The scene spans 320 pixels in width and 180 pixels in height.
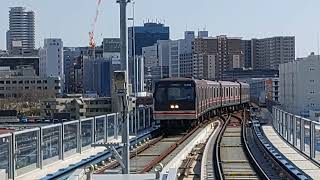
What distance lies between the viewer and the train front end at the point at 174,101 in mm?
34219

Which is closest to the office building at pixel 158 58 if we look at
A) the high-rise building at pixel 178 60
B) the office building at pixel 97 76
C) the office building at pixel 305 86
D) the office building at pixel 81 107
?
the high-rise building at pixel 178 60

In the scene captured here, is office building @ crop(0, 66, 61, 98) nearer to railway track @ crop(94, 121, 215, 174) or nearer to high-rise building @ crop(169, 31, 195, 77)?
high-rise building @ crop(169, 31, 195, 77)

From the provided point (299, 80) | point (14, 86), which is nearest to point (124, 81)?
point (299, 80)

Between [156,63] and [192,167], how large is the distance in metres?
159

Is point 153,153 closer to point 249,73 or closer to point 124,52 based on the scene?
point 124,52

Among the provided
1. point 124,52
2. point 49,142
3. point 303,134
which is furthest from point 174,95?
point 124,52

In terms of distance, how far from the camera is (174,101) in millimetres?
34531

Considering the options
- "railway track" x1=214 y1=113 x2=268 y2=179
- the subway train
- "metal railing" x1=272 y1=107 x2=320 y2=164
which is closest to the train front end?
the subway train

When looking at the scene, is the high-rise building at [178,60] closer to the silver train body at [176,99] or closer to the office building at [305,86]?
the office building at [305,86]

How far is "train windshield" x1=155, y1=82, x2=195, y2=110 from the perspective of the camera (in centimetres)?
3431

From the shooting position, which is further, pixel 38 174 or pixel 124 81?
pixel 38 174

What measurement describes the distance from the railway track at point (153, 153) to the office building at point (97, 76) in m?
124

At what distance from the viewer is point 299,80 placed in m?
68.8

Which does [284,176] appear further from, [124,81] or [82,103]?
[82,103]
